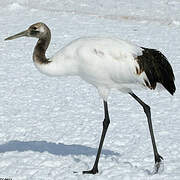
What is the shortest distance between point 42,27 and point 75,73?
0.75 meters

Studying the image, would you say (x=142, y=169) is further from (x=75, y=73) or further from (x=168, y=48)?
(x=168, y=48)

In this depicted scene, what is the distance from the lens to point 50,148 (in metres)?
6.39

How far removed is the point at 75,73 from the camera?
5.50m

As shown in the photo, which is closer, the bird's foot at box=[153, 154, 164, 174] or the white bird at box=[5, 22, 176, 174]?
the white bird at box=[5, 22, 176, 174]

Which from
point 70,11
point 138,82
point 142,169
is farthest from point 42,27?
point 70,11

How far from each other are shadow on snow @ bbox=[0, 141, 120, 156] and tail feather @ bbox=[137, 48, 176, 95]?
1.31m

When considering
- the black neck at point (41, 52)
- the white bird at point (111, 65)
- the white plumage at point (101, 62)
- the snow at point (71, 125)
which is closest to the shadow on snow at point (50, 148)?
the snow at point (71, 125)

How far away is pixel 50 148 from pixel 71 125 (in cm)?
99

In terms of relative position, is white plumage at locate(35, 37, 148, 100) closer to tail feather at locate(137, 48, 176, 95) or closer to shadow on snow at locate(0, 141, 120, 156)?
tail feather at locate(137, 48, 176, 95)

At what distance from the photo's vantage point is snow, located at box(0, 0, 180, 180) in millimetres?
5676

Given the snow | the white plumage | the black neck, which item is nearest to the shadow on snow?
the snow

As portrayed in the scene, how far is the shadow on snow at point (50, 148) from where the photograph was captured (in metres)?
6.23

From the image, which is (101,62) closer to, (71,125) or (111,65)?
(111,65)

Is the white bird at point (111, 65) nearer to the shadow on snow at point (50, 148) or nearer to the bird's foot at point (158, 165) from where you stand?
the bird's foot at point (158, 165)
